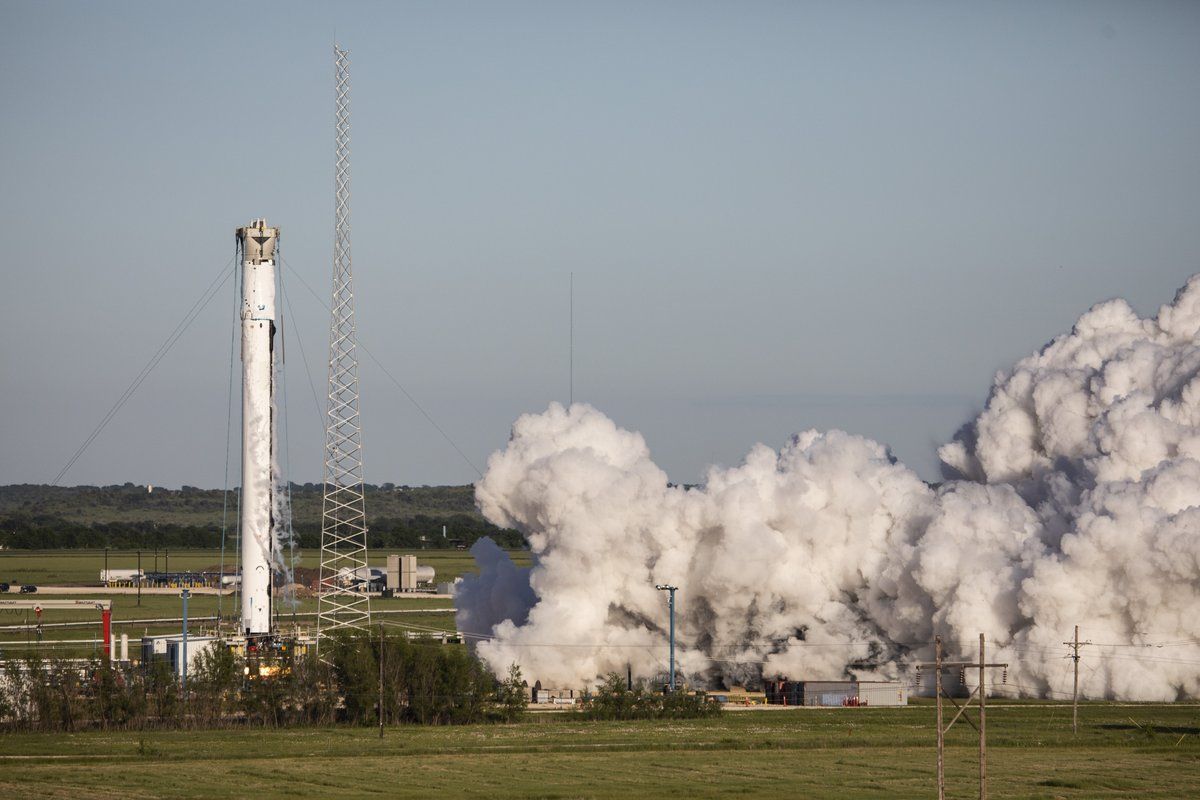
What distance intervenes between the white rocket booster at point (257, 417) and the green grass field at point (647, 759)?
1093 centimetres

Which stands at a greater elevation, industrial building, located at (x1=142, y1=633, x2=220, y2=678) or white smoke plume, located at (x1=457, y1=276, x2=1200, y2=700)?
white smoke plume, located at (x1=457, y1=276, x2=1200, y2=700)

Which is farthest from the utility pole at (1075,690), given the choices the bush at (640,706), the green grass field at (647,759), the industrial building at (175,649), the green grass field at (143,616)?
the green grass field at (143,616)

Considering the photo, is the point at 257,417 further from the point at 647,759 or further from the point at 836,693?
the point at 836,693

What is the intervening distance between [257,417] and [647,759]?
29103 millimetres

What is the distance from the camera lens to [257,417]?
82938 mm

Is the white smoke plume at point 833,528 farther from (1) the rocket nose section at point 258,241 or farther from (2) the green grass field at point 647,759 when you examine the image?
(1) the rocket nose section at point 258,241

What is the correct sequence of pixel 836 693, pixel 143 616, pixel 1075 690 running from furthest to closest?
pixel 143 616 → pixel 836 693 → pixel 1075 690

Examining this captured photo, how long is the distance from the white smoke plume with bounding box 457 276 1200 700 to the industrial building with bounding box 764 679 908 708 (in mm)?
1840

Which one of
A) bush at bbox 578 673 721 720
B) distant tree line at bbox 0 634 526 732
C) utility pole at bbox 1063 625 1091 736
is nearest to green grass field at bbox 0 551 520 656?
distant tree line at bbox 0 634 526 732

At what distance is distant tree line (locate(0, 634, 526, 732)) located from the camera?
74375 millimetres

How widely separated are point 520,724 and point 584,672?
45.7ft

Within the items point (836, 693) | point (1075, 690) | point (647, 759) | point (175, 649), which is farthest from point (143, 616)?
point (1075, 690)

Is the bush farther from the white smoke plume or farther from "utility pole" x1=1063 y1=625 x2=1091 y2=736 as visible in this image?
"utility pole" x1=1063 y1=625 x2=1091 y2=736

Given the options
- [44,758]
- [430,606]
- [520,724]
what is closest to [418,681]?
[520,724]
